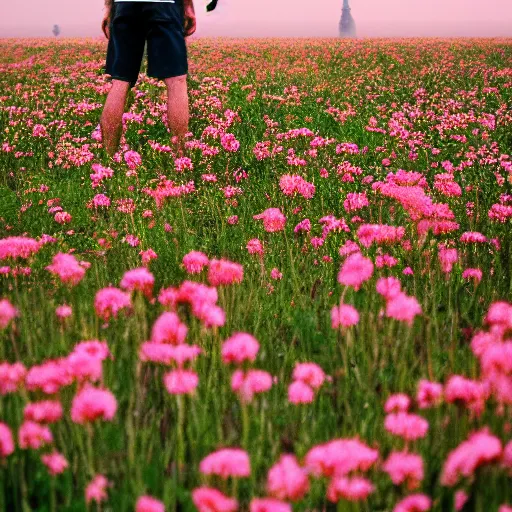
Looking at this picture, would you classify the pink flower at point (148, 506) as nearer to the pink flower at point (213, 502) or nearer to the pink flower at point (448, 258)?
the pink flower at point (213, 502)

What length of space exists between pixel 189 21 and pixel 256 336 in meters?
4.48

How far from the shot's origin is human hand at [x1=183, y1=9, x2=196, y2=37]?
6.14 m

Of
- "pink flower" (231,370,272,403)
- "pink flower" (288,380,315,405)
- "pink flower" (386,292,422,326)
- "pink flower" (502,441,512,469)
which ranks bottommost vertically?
"pink flower" (288,380,315,405)

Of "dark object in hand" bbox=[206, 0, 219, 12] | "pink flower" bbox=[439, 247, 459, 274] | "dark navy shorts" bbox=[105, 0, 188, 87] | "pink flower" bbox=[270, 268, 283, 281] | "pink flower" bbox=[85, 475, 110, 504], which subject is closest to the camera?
"pink flower" bbox=[85, 475, 110, 504]

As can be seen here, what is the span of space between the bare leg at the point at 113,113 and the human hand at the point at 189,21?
79 centimetres

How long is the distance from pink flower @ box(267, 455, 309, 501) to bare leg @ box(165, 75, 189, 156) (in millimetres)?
4832

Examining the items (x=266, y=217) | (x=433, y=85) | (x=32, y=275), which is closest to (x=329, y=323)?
(x=266, y=217)

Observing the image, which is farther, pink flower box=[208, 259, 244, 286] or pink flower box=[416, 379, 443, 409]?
pink flower box=[208, 259, 244, 286]

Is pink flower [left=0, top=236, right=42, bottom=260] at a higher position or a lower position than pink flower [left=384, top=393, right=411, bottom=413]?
higher

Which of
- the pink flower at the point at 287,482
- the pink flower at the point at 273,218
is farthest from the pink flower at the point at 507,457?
the pink flower at the point at 273,218

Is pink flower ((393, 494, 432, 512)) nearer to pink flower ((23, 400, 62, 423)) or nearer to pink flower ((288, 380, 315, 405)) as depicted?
pink flower ((288, 380, 315, 405))

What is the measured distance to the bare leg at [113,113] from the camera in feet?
19.5

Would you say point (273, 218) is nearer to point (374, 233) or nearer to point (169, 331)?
point (374, 233)

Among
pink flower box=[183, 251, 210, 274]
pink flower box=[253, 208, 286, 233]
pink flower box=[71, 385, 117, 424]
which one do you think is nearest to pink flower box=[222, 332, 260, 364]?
pink flower box=[71, 385, 117, 424]
